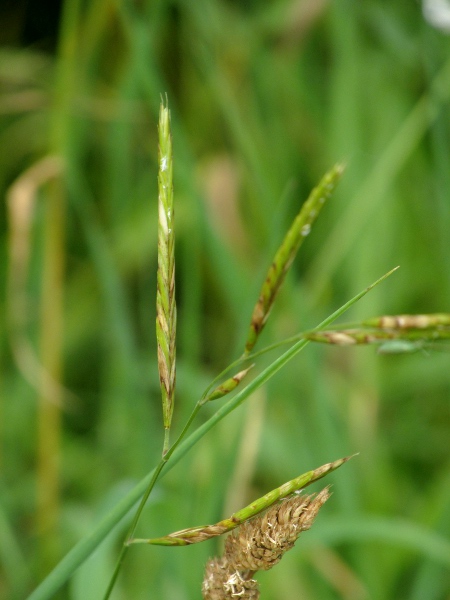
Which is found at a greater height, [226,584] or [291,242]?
[291,242]

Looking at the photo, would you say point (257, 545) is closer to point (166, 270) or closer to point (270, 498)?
point (270, 498)

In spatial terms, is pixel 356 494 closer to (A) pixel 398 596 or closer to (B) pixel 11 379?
(A) pixel 398 596

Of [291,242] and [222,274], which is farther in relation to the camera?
[222,274]

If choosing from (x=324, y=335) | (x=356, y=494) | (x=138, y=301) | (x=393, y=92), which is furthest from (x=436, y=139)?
(x=138, y=301)

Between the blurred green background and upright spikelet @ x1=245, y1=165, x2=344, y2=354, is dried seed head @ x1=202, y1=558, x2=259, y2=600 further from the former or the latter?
the blurred green background

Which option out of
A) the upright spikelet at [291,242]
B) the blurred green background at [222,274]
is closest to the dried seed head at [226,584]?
the upright spikelet at [291,242]

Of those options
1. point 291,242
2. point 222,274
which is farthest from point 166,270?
point 222,274

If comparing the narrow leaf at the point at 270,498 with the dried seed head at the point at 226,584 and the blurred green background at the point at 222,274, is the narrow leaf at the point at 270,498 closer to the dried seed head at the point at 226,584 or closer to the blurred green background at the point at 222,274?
the dried seed head at the point at 226,584
